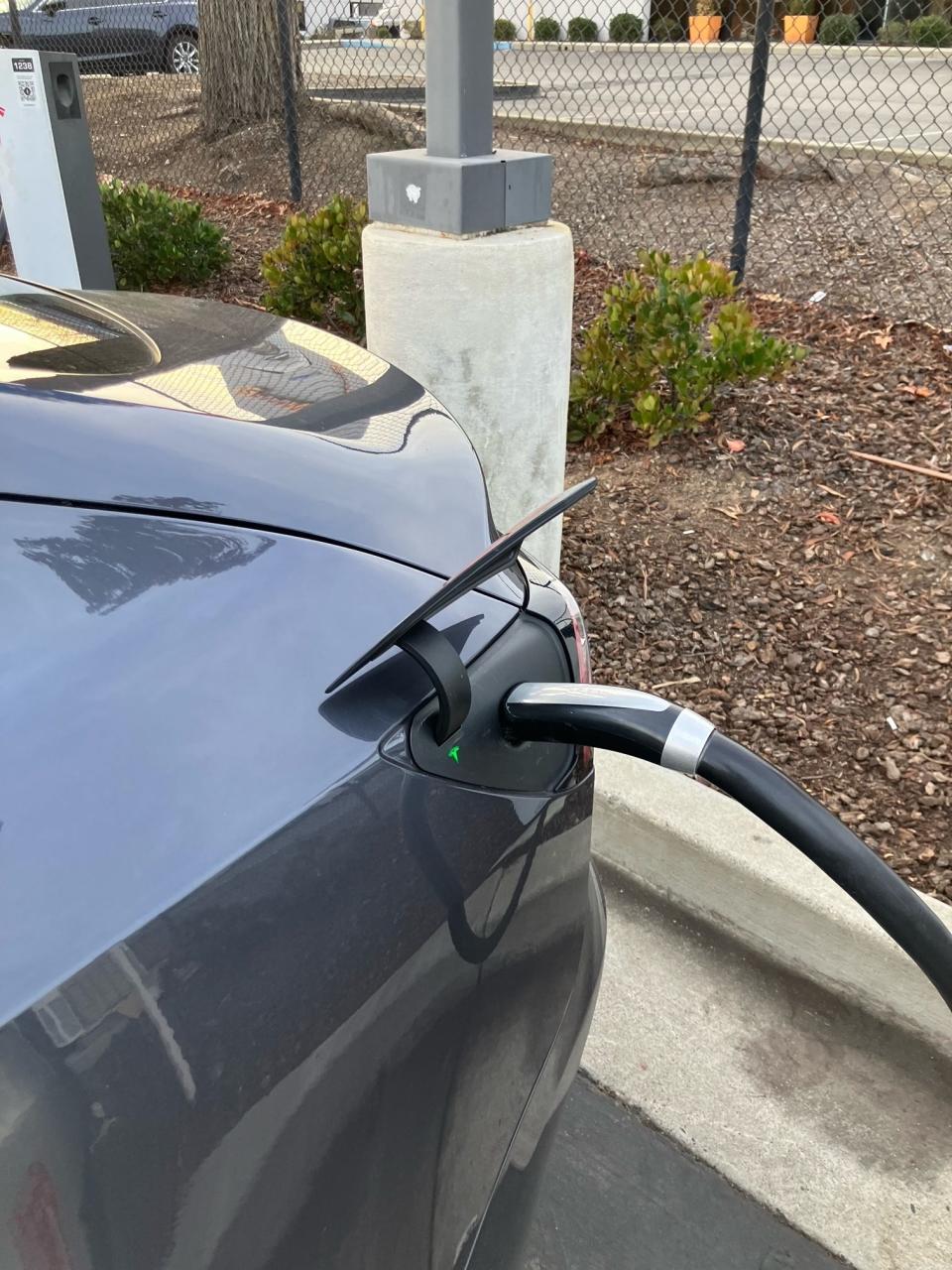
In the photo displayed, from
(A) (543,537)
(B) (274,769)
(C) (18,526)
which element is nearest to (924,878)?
(A) (543,537)

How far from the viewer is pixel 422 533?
4.18ft

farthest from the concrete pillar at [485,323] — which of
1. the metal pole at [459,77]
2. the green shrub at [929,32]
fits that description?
the green shrub at [929,32]

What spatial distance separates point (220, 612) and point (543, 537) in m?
2.23

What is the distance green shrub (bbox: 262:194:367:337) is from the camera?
213 inches

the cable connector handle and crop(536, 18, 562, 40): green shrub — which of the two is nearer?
the cable connector handle

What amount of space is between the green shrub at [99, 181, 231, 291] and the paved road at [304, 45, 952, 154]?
4430mm

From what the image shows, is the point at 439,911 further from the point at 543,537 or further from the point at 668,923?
the point at 543,537

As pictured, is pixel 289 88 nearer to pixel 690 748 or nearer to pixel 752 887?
pixel 752 887

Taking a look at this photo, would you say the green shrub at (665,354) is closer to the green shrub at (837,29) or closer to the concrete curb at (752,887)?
the concrete curb at (752,887)

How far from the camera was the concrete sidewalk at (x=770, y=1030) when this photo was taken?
209 cm

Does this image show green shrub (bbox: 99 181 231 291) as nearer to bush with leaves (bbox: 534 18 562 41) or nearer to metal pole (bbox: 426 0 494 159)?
metal pole (bbox: 426 0 494 159)

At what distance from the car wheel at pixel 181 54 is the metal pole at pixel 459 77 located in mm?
15688

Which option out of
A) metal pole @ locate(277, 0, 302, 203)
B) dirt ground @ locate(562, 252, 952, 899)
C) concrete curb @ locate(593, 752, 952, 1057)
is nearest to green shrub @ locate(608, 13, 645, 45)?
metal pole @ locate(277, 0, 302, 203)

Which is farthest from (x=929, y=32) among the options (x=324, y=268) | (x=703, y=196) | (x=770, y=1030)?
(x=770, y=1030)
